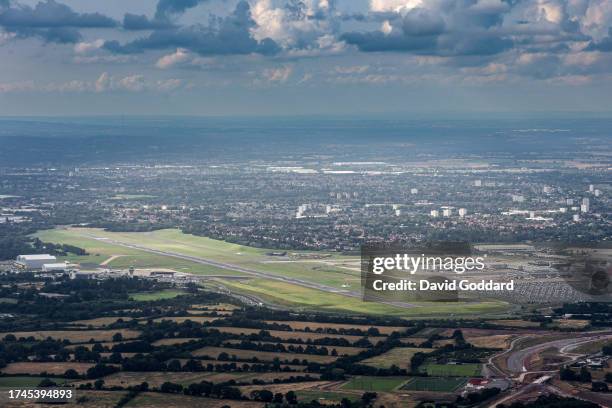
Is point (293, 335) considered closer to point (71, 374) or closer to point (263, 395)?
point (71, 374)

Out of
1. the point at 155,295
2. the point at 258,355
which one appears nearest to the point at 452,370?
the point at 258,355

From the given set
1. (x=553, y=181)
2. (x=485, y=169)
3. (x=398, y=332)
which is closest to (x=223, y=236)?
(x=398, y=332)

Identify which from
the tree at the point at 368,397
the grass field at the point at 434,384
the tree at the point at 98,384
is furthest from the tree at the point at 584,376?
the tree at the point at 98,384

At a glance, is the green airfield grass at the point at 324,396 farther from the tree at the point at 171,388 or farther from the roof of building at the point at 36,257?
the roof of building at the point at 36,257

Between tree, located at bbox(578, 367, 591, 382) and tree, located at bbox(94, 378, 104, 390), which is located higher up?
tree, located at bbox(578, 367, 591, 382)

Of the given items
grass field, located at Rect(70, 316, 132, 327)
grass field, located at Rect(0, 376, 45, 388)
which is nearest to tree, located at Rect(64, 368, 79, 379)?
grass field, located at Rect(0, 376, 45, 388)

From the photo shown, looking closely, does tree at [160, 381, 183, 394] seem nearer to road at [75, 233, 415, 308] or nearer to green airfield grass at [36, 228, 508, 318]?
green airfield grass at [36, 228, 508, 318]

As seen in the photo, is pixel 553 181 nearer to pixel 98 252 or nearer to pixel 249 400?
pixel 98 252
